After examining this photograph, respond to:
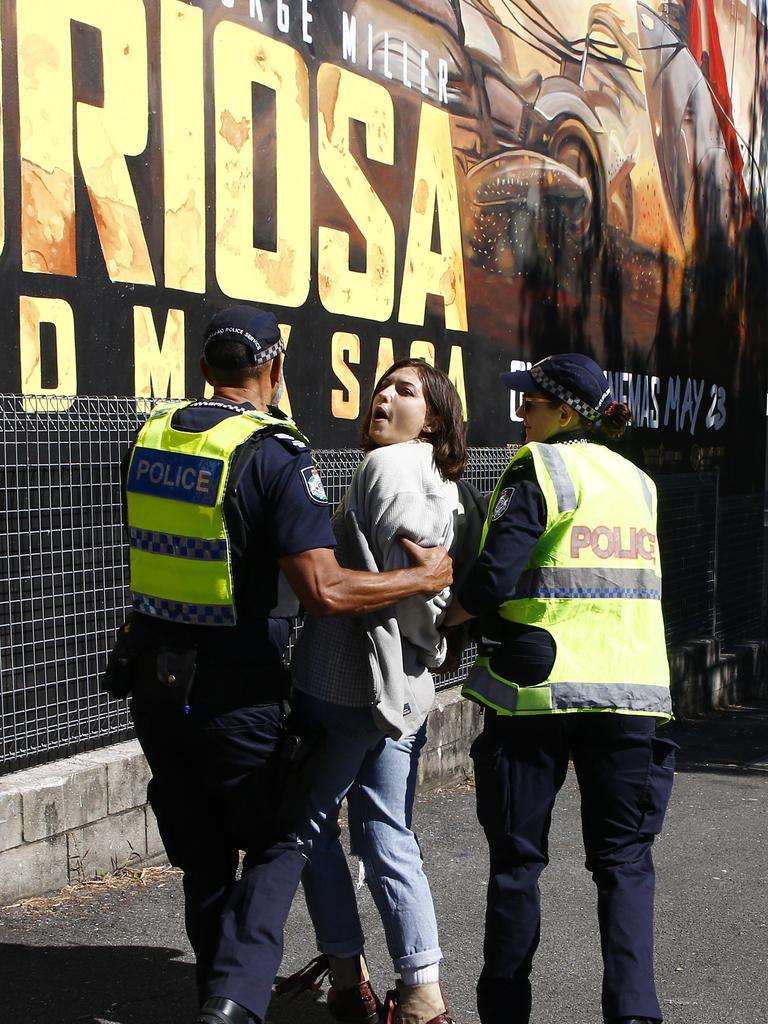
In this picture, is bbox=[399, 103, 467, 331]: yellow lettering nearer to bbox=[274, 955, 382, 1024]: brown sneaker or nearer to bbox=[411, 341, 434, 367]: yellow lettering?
bbox=[411, 341, 434, 367]: yellow lettering

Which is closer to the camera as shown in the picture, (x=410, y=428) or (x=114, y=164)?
(x=410, y=428)

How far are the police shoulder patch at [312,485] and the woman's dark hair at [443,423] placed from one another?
1.94 feet

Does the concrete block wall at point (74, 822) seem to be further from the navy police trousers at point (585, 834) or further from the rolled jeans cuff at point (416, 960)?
the navy police trousers at point (585, 834)

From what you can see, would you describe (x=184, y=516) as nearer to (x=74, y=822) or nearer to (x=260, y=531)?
(x=260, y=531)

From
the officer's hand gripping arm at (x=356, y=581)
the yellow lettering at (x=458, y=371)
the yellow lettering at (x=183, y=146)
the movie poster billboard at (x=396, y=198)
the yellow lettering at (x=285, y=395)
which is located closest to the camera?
the officer's hand gripping arm at (x=356, y=581)

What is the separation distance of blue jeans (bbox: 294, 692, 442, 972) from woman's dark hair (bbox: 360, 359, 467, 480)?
2.45 ft

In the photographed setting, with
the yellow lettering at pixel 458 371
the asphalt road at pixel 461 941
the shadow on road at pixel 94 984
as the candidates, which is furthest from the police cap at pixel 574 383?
the yellow lettering at pixel 458 371

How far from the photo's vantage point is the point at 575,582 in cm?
355

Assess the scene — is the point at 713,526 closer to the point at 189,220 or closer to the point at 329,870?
the point at 189,220

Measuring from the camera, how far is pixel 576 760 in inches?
141

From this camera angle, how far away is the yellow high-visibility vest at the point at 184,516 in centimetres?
318

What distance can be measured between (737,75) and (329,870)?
11.8m

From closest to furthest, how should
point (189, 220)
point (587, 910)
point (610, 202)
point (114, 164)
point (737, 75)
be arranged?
point (587, 910), point (114, 164), point (189, 220), point (610, 202), point (737, 75)

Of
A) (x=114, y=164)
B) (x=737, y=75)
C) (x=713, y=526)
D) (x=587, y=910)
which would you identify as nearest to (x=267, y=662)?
(x=587, y=910)
